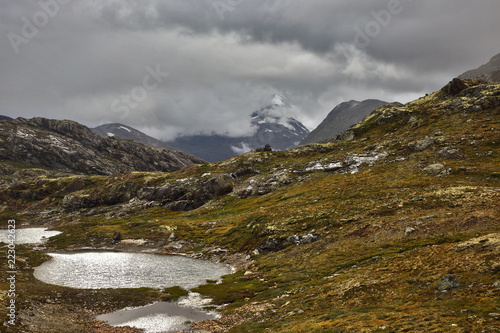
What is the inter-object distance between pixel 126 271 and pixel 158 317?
3390 centimetres

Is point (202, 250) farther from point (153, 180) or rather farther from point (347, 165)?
point (153, 180)

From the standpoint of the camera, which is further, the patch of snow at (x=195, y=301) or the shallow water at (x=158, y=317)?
the patch of snow at (x=195, y=301)

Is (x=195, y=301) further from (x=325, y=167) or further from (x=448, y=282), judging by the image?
(x=325, y=167)

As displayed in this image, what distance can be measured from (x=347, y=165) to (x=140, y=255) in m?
99.5

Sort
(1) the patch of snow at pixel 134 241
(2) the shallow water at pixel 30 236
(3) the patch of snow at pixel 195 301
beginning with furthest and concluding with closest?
(2) the shallow water at pixel 30 236, (1) the patch of snow at pixel 134 241, (3) the patch of snow at pixel 195 301

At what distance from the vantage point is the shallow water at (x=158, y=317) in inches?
1515

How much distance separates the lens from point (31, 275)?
6303 cm

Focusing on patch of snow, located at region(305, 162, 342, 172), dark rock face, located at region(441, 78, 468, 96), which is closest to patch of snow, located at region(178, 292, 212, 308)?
patch of snow, located at region(305, 162, 342, 172)

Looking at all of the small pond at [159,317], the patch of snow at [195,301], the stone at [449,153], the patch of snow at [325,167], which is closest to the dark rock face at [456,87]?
the stone at [449,153]

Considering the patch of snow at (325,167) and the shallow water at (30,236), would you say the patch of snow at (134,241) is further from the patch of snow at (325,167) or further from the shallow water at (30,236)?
the patch of snow at (325,167)

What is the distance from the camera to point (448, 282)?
27312 mm

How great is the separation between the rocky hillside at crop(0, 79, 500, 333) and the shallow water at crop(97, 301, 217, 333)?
324 centimetres

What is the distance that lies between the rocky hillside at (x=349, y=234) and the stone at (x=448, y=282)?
110 millimetres

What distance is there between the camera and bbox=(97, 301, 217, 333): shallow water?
1515 inches
